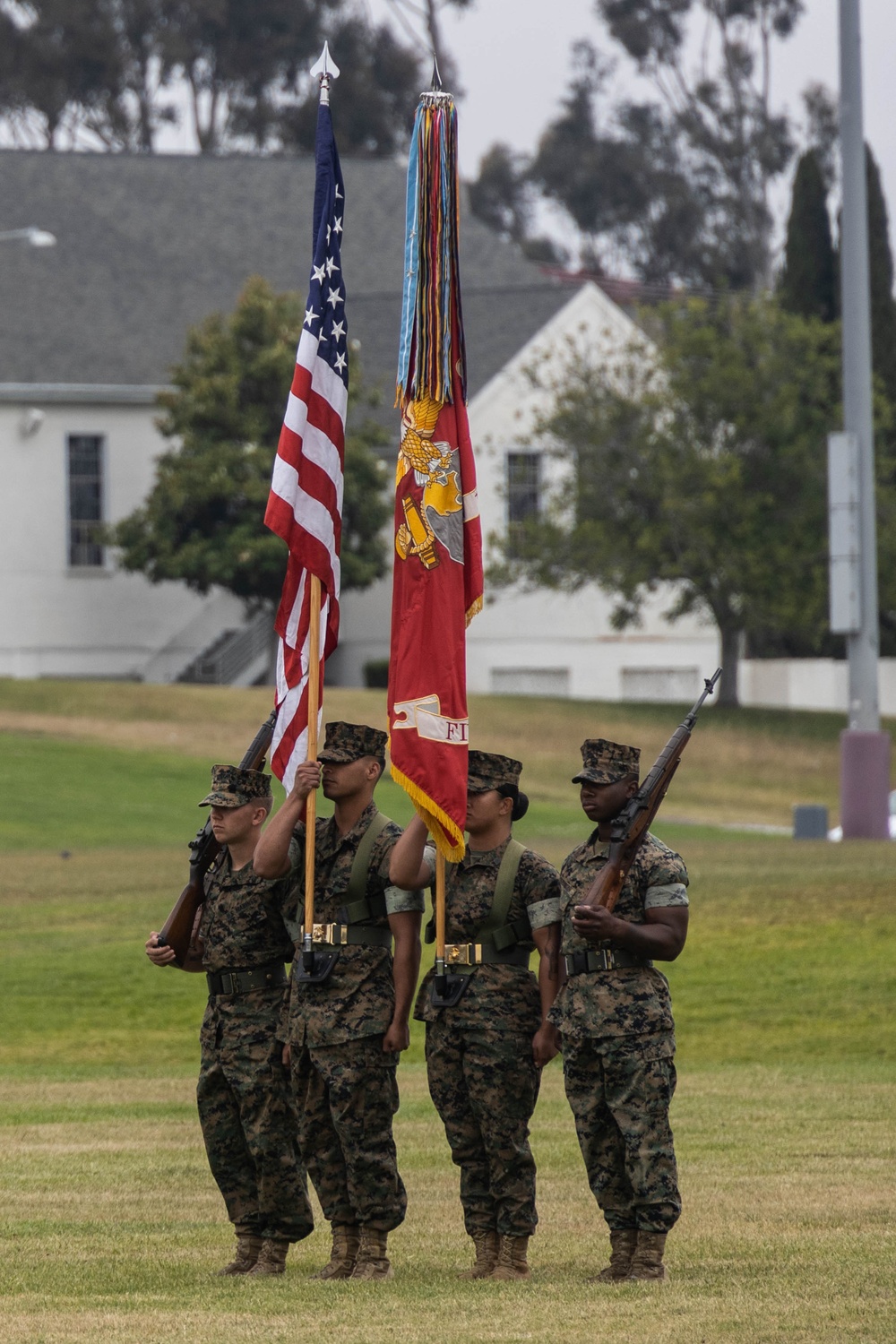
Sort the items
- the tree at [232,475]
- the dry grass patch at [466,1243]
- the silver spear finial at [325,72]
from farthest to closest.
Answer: the tree at [232,475]
the silver spear finial at [325,72]
the dry grass patch at [466,1243]

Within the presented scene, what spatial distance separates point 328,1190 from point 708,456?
120 ft

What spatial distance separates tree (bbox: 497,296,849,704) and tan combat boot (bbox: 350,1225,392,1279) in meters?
34.3

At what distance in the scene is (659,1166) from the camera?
7938 mm

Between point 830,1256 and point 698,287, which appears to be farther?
point 698,287

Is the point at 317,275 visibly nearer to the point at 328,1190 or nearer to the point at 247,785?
the point at 247,785

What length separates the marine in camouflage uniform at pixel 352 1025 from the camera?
821 cm

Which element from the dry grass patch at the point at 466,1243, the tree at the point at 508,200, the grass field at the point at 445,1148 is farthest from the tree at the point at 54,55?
the dry grass patch at the point at 466,1243

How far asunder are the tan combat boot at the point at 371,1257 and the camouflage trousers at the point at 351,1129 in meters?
0.03

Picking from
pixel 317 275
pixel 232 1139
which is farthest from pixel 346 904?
pixel 317 275

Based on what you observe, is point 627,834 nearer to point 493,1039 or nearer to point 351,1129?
point 493,1039

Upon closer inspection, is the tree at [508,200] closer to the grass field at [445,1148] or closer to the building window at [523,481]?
the building window at [523,481]

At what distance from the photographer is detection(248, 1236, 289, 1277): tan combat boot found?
8.37m

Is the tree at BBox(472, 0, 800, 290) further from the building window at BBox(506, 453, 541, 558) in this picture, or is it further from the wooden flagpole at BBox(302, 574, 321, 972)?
the wooden flagpole at BBox(302, 574, 321, 972)

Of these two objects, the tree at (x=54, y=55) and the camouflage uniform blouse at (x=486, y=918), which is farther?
the tree at (x=54, y=55)
